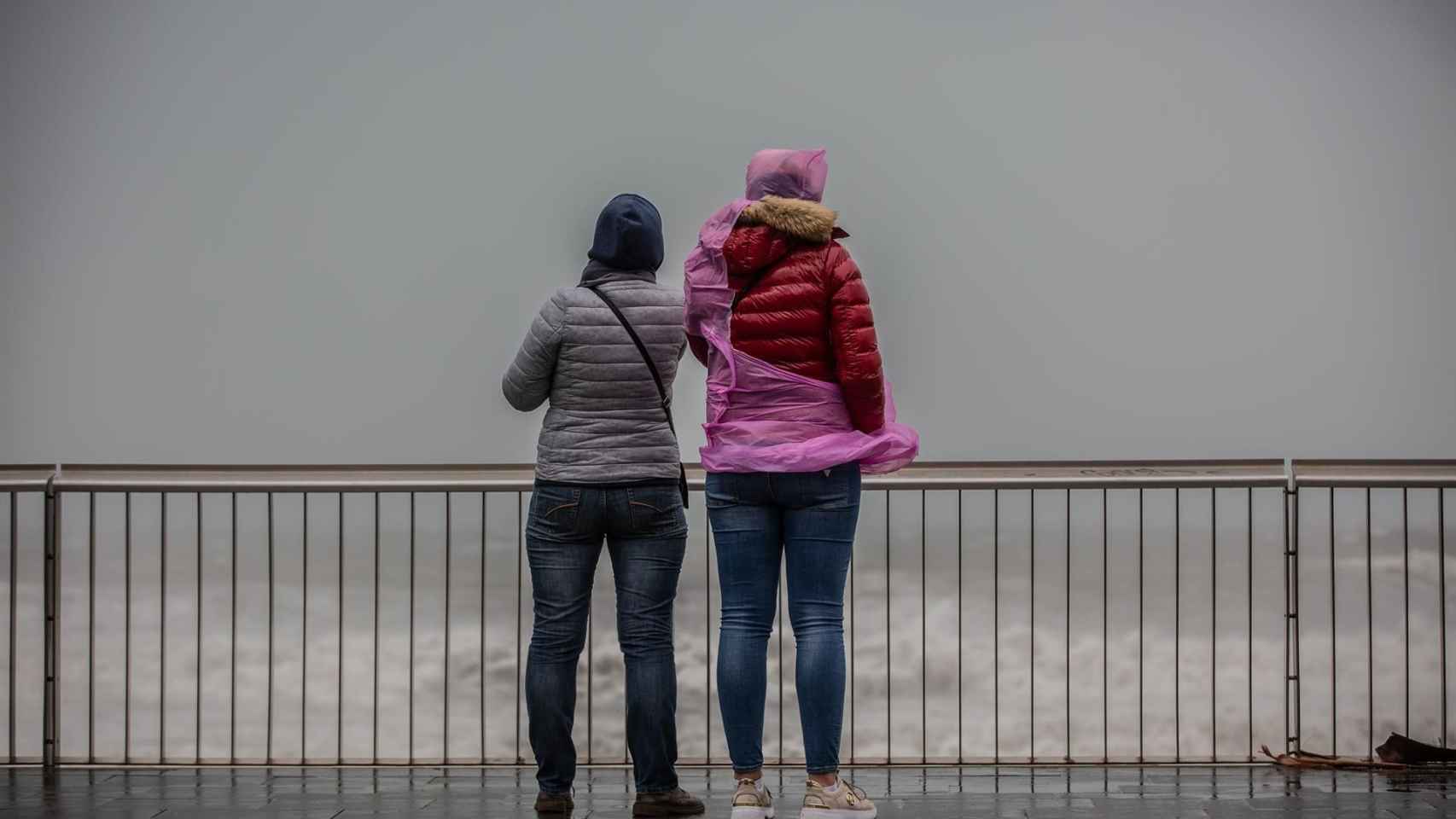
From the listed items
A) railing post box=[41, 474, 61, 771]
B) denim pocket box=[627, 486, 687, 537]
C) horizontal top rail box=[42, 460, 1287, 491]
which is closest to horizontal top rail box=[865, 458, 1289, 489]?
horizontal top rail box=[42, 460, 1287, 491]

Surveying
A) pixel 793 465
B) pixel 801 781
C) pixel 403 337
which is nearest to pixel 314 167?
pixel 403 337

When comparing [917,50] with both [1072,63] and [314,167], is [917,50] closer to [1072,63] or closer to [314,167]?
[1072,63]

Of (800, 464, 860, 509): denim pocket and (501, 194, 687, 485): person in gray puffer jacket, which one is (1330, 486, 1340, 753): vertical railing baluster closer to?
(800, 464, 860, 509): denim pocket

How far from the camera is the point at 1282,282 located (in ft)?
29.5

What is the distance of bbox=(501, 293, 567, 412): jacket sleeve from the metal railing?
2.04 feet

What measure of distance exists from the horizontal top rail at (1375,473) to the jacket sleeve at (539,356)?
7.93 ft

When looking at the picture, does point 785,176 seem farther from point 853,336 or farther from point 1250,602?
point 1250,602

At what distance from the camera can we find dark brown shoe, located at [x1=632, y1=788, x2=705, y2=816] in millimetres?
3877

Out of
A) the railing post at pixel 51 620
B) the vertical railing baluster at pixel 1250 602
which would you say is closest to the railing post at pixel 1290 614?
the vertical railing baluster at pixel 1250 602

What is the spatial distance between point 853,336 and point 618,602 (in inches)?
36.2

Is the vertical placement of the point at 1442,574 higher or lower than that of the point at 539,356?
lower

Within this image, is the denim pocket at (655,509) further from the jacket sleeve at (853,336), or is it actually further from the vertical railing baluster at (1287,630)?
the vertical railing baluster at (1287,630)

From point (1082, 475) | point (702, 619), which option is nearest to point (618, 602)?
point (1082, 475)

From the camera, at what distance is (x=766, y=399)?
3504mm
